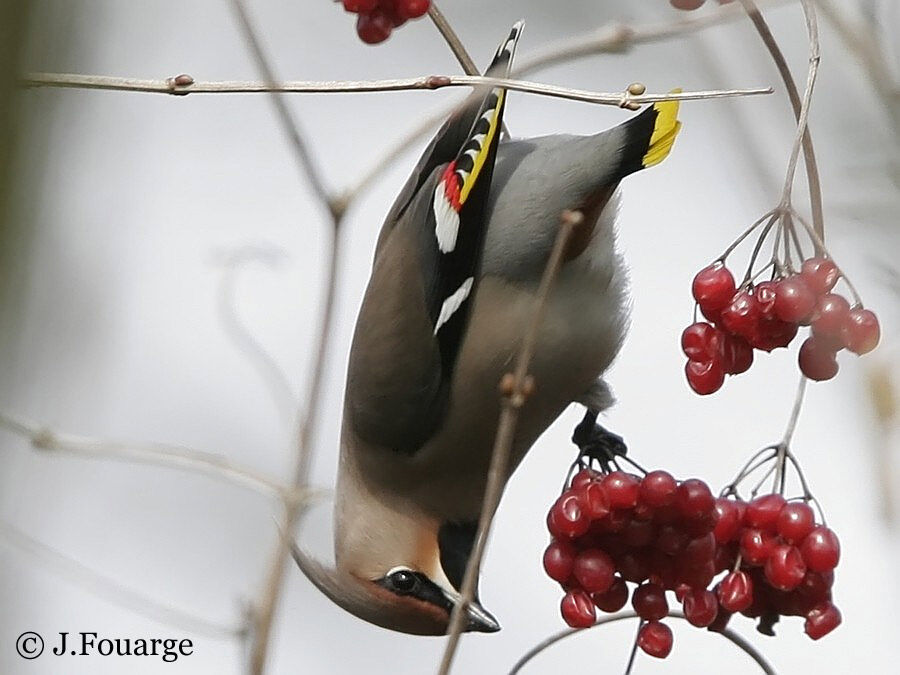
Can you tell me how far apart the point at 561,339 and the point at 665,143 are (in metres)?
0.68

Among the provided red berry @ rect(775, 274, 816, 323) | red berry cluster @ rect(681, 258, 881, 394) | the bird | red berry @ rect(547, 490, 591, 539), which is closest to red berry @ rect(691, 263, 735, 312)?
red berry cluster @ rect(681, 258, 881, 394)

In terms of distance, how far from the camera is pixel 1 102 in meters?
0.87

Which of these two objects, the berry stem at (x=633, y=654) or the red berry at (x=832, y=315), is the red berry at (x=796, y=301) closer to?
the red berry at (x=832, y=315)

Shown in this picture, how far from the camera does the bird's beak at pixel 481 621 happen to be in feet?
10.2

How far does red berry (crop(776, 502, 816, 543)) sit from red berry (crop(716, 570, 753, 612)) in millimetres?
93

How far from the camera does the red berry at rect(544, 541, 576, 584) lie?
2.08 metres

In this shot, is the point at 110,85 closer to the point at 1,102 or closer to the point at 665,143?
the point at 1,102

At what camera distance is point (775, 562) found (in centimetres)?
199

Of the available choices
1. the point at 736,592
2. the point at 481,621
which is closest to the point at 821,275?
the point at 736,592

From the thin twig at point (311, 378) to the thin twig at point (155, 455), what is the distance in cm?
24

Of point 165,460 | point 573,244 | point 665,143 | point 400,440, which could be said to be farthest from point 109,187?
point 400,440

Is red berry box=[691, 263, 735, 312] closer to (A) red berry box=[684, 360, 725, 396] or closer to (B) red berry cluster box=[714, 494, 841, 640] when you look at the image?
(A) red berry box=[684, 360, 725, 396]

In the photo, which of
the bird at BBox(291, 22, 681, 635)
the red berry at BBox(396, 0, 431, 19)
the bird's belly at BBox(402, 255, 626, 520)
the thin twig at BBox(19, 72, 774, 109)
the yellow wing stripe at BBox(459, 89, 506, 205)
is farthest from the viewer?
the bird's belly at BBox(402, 255, 626, 520)

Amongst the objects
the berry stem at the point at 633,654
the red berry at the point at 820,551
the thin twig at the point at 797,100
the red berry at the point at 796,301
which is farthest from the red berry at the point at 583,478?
the thin twig at the point at 797,100
